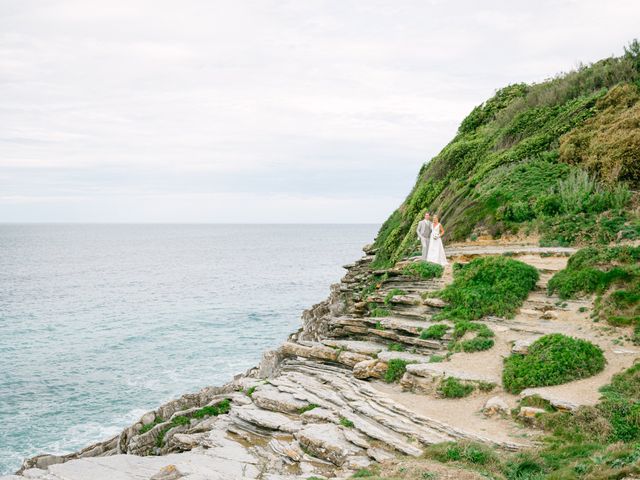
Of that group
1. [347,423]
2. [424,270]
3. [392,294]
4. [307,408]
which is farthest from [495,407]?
[424,270]

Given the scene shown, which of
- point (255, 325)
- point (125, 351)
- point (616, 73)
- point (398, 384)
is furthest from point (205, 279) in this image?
point (398, 384)

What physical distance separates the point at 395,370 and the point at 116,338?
37741 mm

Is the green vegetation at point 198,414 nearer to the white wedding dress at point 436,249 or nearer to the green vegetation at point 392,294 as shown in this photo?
the green vegetation at point 392,294

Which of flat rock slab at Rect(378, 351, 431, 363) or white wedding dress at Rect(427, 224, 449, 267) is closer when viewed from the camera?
flat rock slab at Rect(378, 351, 431, 363)

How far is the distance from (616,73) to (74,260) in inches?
4617

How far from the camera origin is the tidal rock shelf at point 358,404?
1202 cm

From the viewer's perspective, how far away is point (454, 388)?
14.4 meters

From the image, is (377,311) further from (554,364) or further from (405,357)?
(554,364)

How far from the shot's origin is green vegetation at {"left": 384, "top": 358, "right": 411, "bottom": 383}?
15.9 meters

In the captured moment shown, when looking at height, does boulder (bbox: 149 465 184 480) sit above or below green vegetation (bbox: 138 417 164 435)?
above

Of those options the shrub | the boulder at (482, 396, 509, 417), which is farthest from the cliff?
the shrub

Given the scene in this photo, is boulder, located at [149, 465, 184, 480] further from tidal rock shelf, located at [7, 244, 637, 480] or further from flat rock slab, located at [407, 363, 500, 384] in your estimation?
flat rock slab, located at [407, 363, 500, 384]

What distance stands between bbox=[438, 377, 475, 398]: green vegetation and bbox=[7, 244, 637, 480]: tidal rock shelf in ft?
0.51

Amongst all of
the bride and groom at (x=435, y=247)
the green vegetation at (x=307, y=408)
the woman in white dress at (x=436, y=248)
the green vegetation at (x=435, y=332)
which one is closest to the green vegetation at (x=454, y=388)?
the green vegetation at (x=435, y=332)
